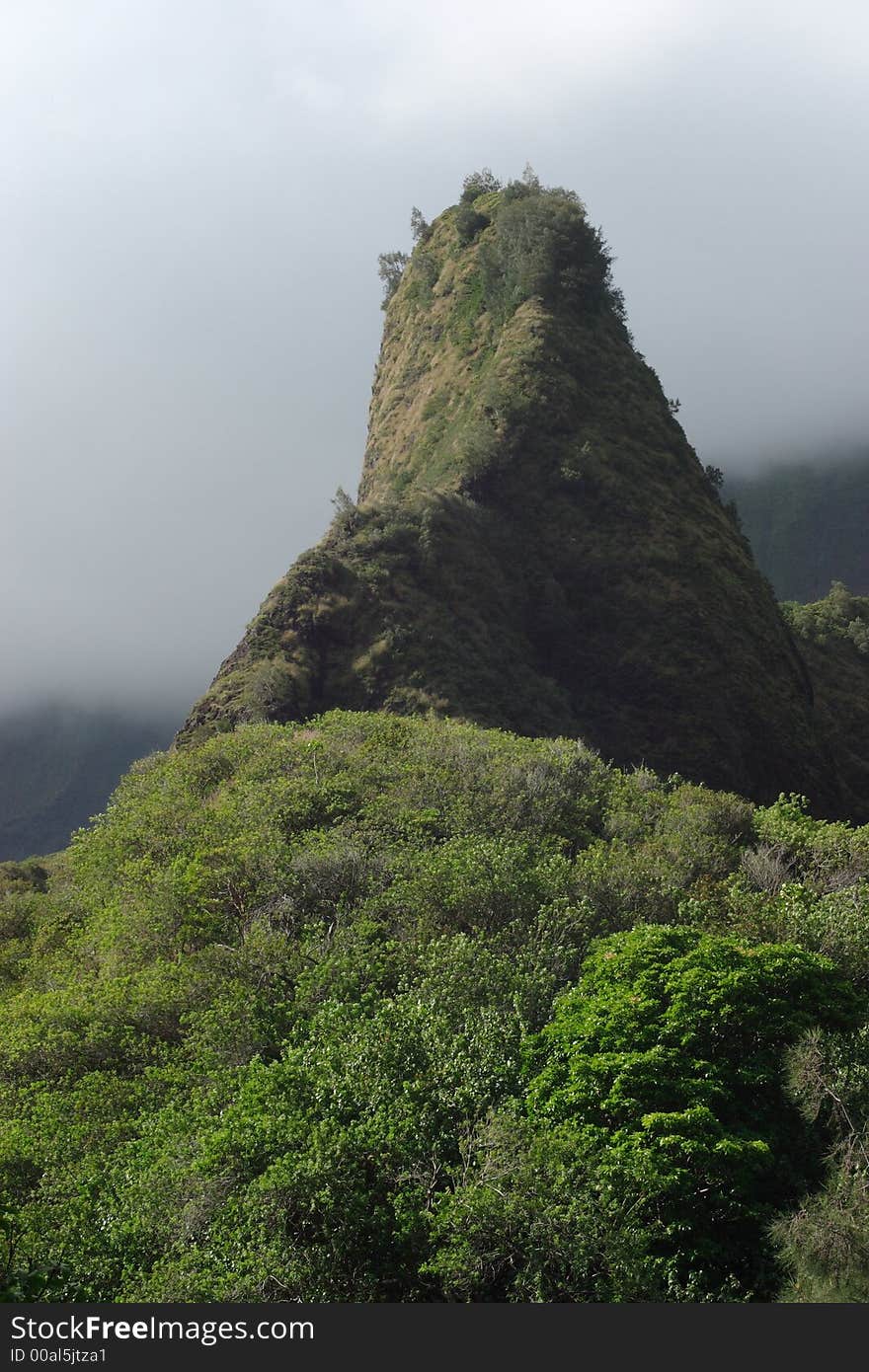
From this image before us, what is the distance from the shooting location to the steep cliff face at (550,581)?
5038cm

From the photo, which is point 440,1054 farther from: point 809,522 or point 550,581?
point 809,522

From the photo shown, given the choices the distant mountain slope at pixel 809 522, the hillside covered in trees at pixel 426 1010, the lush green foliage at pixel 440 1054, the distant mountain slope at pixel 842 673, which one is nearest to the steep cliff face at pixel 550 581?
the hillside covered in trees at pixel 426 1010

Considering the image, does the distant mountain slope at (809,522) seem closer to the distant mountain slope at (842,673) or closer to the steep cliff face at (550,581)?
the distant mountain slope at (842,673)

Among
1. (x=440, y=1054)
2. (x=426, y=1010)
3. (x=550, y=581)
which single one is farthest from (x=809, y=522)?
(x=440, y=1054)

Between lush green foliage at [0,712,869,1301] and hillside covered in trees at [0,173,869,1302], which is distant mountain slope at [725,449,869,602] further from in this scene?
lush green foliage at [0,712,869,1301]

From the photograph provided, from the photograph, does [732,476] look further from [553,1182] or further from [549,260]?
[553,1182]

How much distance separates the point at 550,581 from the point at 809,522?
386ft

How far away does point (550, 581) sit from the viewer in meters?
57.4

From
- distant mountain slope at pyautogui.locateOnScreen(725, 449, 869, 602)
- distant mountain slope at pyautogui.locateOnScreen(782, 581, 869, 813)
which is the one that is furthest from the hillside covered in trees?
distant mountain slope at pyautogui.locateOnScreen(725, 449, 869, 602)

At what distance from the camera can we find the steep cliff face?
165 ft

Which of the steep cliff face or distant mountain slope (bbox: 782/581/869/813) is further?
distant mountain slope (bbox: 782/581/869/813)

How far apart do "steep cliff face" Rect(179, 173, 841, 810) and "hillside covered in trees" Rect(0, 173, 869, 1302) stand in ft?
1.16

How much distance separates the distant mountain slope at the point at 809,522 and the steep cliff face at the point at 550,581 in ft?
293

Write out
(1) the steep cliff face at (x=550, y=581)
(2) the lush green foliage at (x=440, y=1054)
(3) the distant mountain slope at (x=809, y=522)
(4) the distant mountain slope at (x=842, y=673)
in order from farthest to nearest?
1. (3) the distant mountain slope at (x=809, y=522)
2. (4) the distant mountain slope at (x=842, y=673)
3. (1) the steep cliff face at (x=550, y=581)
4. (2) the lush green foliage at (x=440, y=1054)
